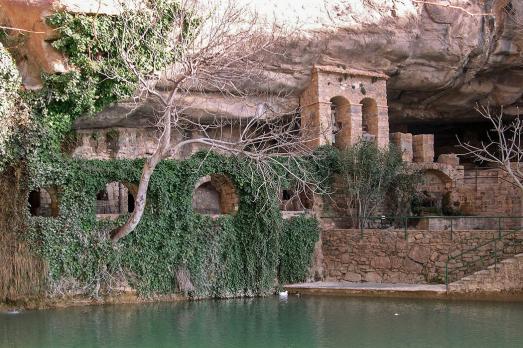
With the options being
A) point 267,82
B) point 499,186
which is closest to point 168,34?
point 267,82

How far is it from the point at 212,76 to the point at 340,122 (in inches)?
287

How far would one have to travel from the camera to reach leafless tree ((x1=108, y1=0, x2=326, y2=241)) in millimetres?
14273

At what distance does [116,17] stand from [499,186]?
13.7 m

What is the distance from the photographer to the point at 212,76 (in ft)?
47.8

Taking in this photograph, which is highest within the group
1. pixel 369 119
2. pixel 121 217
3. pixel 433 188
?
pixel 369 119

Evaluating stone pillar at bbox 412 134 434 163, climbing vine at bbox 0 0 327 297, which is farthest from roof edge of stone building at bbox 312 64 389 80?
climbing vine at bbox 0 0 327 297

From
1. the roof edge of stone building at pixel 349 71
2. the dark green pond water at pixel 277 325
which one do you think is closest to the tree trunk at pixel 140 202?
the dark green pond water at pixel 277 325

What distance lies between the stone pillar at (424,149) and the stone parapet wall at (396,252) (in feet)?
18.9

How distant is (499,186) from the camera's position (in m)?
21.8

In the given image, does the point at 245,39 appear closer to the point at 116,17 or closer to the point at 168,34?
the point at 168,34

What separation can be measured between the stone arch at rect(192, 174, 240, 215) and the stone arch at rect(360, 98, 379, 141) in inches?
205

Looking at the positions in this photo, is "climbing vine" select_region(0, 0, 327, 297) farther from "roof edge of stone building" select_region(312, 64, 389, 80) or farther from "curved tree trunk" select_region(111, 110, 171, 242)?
"roof edge of stone building" select_region(312, 64, 389, 80)

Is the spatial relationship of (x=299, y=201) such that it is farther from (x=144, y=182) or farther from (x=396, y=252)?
(x=144, y=182)

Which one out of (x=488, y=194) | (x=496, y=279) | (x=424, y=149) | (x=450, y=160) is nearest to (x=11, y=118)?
(x=496, y=279)
